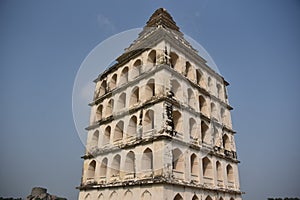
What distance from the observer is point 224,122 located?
19500 mm

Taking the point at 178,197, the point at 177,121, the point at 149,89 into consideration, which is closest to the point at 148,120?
the point at 177,121

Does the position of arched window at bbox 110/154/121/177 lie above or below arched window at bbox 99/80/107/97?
below

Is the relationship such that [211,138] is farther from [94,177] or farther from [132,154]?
[94,177]

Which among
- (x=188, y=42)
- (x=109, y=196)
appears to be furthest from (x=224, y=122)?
(x=109, y=196)

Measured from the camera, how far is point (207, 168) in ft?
51.1

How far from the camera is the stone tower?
12.7 m

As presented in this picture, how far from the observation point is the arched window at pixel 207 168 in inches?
601

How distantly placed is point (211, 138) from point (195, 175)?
347 centimetres

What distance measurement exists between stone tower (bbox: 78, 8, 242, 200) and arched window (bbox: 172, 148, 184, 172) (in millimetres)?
58

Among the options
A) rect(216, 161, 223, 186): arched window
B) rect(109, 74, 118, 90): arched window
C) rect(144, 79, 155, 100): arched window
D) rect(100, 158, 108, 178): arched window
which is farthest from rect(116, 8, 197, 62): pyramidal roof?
rect(216, 161, 223, 186): arched window

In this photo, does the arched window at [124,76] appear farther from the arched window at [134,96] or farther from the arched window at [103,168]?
the arched window at [103,168]
